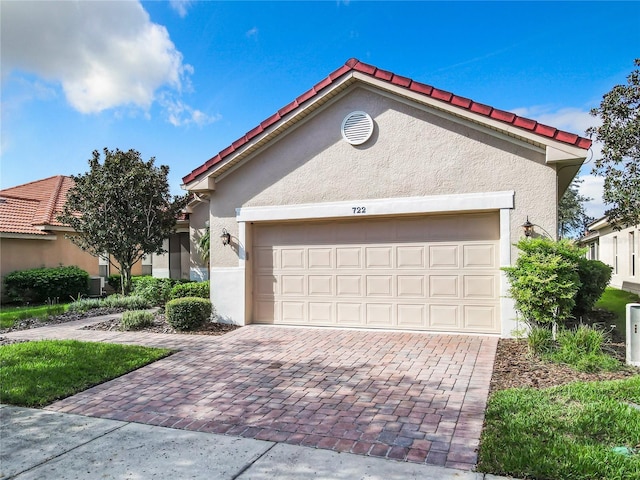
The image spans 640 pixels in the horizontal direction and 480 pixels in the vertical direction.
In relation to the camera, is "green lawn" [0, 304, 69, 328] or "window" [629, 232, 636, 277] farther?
"window" [629, 232, 636, 277]

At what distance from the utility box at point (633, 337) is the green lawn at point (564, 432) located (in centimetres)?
131

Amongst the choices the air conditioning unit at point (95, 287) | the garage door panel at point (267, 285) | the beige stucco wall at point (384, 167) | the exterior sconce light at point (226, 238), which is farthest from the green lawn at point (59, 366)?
the air conditioning unit at point (95, 287)

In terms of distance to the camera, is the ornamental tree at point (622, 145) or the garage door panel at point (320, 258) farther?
the ornamental tree at point (622, 145)

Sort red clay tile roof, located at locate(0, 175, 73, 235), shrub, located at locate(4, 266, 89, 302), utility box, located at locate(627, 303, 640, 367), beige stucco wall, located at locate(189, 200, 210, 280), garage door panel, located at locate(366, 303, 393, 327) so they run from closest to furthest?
utility box, located at locate(627, 303, 640, 367)
garage door panel, located at locate(366, 303, 393, 327)
shrub, located at locate(4, 266, 89, 302)
red clay tile roof, located at locate(0, 175, 73, 235)
beige stucco wall, located at locate(189, 200, 210, 280)

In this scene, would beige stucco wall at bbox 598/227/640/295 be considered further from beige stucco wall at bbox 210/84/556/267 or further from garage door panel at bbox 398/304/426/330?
garage door panel at bbox 398/304/426/330

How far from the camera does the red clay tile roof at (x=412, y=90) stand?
8.38 m

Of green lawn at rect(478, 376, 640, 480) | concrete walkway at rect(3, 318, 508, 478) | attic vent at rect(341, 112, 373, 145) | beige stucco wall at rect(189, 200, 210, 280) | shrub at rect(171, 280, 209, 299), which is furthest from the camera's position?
beige stucco wall at rect(189, 200, 210, 280)

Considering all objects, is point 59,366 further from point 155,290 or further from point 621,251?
point 621,251

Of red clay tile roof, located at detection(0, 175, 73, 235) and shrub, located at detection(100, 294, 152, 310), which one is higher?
red clay tile roof, located at detection(0, 175, 73, 235)

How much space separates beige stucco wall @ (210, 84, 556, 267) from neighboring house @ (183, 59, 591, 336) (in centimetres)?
3

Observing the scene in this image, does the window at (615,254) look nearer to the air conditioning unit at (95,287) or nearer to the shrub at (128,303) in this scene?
the shrub at (128,303)

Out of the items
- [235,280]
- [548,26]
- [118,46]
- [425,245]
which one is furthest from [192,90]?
[548,26]

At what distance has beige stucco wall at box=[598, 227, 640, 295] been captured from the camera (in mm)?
17578

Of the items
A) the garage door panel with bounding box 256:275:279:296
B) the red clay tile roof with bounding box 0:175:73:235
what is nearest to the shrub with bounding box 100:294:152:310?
the garage door panel with bounding box 256:275:279:296
